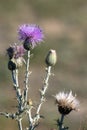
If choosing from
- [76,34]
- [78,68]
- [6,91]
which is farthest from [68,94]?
[76,34]

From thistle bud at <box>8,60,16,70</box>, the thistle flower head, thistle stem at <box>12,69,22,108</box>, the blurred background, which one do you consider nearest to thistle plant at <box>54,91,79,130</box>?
the thistle flower head

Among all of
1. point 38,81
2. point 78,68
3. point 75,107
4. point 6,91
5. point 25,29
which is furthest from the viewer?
point 78,68

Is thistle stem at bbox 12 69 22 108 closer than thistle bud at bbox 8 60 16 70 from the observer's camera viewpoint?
Yes

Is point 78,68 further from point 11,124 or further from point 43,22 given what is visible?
point 11,124

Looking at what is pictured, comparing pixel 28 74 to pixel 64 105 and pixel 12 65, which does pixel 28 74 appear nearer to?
pixel 12 65

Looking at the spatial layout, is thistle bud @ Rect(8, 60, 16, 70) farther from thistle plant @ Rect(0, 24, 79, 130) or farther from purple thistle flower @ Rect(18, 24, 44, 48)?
purple thistle flower @ Rect(18, 24, 44, 48)

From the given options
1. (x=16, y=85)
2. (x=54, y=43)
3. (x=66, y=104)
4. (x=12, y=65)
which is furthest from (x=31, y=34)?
(x=54, y=43)
